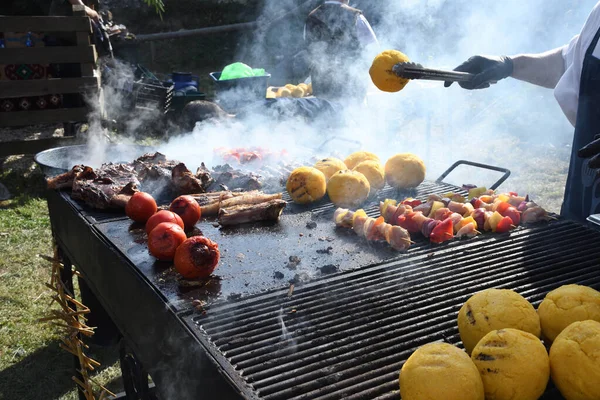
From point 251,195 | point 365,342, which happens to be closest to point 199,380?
point 365,342

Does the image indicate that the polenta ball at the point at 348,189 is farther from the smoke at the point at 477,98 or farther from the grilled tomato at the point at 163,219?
the smoke at the point at 477,98

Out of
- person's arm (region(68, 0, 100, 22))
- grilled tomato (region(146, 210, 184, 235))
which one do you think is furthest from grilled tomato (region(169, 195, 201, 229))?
person's arm (region(68, 0, 100, 22))

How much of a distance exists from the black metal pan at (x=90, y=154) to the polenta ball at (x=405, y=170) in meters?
2.41

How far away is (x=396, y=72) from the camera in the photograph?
3.19m

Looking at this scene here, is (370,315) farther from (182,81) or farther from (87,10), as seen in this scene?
(182,81)

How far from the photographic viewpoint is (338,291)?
2301 millimetres

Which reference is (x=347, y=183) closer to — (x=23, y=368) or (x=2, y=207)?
(x=23, y=368)

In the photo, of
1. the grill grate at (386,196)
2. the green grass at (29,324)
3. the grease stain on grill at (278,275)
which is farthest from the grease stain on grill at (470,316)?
the green grass at (29,324)

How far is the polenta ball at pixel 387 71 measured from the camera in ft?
10.8

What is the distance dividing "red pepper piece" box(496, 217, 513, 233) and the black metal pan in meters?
3.30

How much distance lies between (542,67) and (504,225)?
→ 195 centimetres

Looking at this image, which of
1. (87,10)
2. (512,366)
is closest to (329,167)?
(512,366)

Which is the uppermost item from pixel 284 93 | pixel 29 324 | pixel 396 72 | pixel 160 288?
pixel 396 72

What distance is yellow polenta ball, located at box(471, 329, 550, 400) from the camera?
145 centimetres
